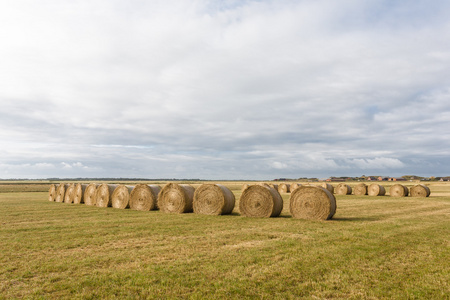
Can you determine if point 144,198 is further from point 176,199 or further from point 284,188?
point 284,188

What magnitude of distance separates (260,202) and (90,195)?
13909 millimetres

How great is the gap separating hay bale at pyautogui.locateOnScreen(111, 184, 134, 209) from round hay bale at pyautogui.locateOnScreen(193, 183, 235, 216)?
5493 millimetres

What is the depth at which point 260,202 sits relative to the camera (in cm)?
1694

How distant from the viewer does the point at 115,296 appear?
5.61 metres

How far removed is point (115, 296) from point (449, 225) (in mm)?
13451

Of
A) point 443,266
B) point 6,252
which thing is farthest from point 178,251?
point 443,266

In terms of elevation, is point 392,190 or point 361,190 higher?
point 392,190

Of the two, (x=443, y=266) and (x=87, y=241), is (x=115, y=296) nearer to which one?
(x=87, y=241)

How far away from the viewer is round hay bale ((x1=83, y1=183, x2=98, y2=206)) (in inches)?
955

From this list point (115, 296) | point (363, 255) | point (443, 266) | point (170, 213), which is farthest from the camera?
point (170, 213)

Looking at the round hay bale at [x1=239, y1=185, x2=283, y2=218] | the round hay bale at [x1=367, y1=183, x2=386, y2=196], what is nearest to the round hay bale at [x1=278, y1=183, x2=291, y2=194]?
the round hay bale at [x1=367, y1=183, x2=386, y2=196]

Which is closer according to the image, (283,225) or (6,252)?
(6,252)

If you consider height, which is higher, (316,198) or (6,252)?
(316,198)

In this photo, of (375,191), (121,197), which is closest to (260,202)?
(121,197)
